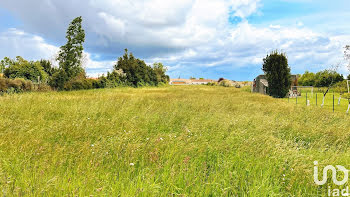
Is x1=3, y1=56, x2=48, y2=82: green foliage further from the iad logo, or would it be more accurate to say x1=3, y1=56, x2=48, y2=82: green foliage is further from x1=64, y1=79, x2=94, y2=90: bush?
the iad logo

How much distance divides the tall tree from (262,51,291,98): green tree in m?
21.4

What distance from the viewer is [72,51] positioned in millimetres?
22844

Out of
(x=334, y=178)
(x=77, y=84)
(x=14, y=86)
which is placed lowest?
(x=334, y=178)

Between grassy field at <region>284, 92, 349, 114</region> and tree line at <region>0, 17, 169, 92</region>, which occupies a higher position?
tree line at <region>0, 17, 169, 92</region>

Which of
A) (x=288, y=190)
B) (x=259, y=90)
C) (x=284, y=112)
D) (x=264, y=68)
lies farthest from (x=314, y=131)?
(x=259, y=90)

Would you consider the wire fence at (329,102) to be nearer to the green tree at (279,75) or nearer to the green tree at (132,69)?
the green tree at (279,75)

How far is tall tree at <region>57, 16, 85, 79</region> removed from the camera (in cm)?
2191

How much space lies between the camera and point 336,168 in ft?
11.3

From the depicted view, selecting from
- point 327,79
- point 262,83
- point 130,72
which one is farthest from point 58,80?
point 327,79

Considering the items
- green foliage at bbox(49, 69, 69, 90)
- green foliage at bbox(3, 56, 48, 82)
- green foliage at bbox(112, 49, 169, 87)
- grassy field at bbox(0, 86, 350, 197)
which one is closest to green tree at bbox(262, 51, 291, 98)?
grassy field at bbox(0, 86, 350, 197)

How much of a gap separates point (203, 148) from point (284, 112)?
6347 mm

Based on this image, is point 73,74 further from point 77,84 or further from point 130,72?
point 130,72

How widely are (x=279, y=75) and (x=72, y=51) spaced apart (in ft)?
74.7

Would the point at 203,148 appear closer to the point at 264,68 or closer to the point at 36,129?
the point at 36,129
